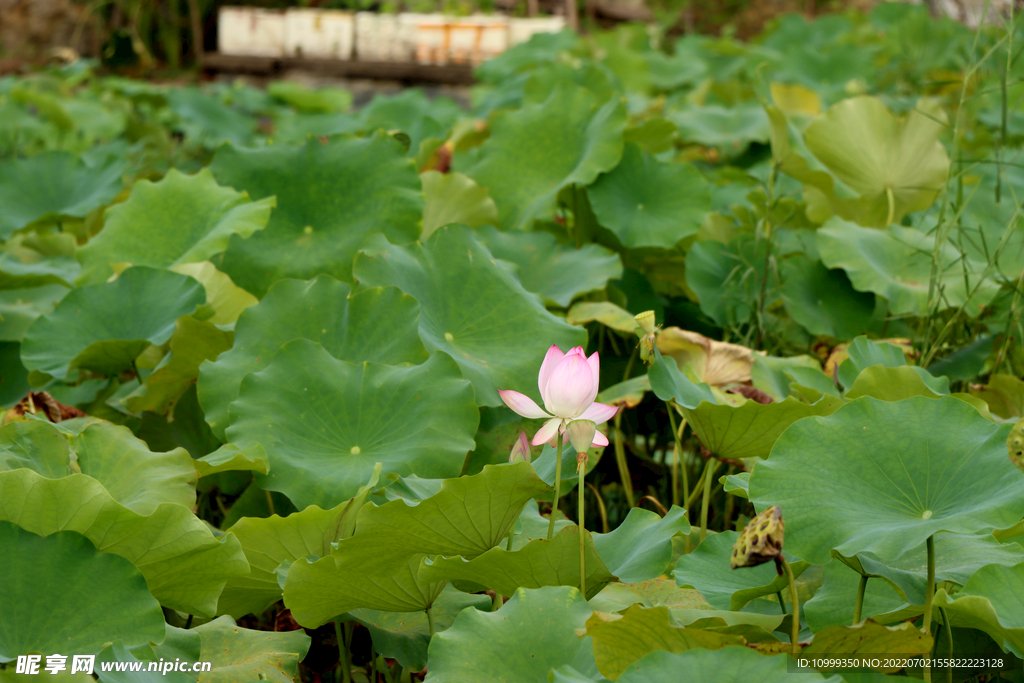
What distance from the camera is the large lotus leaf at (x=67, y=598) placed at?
658 mm

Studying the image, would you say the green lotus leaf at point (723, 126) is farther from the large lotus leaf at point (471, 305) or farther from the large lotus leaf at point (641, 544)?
the large lotus leaf at point (641, 544)

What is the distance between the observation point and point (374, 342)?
106 centimetres

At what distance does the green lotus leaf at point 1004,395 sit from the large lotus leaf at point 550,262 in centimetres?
55

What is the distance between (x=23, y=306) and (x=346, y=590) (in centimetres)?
95

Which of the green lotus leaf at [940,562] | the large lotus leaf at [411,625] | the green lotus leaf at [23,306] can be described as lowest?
the large lotus leaf at [411,625]

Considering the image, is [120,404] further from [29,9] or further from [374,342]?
[29,9]

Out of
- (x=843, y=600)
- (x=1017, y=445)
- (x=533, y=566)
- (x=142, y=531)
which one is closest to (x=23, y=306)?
(x=142, y=531)

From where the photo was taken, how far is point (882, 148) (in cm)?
163

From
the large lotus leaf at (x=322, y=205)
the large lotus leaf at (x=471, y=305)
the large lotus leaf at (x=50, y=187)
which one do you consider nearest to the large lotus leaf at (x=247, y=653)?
the large lotus leaf at (x=471, y=305)

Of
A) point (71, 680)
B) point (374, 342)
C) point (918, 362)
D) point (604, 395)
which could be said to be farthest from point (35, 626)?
point (918, 362)

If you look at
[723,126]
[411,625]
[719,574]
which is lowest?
[411,625]

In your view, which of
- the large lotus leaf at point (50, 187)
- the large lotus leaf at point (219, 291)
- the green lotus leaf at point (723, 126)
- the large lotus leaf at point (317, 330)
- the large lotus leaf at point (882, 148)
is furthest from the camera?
the green lotus leaf at point (723, 126)

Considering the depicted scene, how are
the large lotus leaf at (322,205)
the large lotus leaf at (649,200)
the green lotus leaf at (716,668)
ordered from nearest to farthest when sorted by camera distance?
the green lotus leaf at (716,668), the large lotus leaf at (322,205), the large lotus leaf at (649,200)

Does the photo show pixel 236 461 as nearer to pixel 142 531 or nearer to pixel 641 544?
pixel 142 531
